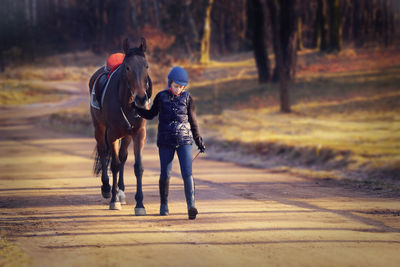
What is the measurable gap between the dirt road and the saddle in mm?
1643

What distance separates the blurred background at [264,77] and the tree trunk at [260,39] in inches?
2.5

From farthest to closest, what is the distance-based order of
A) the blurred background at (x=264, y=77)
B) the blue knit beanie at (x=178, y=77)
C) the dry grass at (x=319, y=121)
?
the blurred background at (x=264, y=77), the dry grass at (x=319, y=121), the blue knit beanie at (x=178, y=77)

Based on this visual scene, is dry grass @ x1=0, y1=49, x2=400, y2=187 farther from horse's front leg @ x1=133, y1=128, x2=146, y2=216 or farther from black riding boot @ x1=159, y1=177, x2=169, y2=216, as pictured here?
black riding boot @ x1=159, y1=177, x2=169, y2=216

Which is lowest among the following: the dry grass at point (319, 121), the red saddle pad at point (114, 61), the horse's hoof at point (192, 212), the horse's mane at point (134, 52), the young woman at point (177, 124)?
the dry grass at point (319, 121)

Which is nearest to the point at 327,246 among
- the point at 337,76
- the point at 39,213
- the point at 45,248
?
the point at 45,248

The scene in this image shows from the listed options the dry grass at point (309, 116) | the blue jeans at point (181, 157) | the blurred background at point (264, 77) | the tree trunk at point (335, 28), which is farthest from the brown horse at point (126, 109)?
the tree trunk at point (335, 28)

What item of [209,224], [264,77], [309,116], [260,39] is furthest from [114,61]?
[260,39]

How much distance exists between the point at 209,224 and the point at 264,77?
29246mm

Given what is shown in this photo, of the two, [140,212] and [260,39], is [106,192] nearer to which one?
[140,212]

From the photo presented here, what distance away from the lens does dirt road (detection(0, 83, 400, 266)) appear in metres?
6.68

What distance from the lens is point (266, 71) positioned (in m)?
37.0

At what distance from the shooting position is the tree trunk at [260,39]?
36.7 meters

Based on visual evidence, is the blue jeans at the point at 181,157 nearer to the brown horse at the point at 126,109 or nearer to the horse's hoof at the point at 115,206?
the brown horse at the point at 126,109

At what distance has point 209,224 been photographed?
→ 8.46 meters
